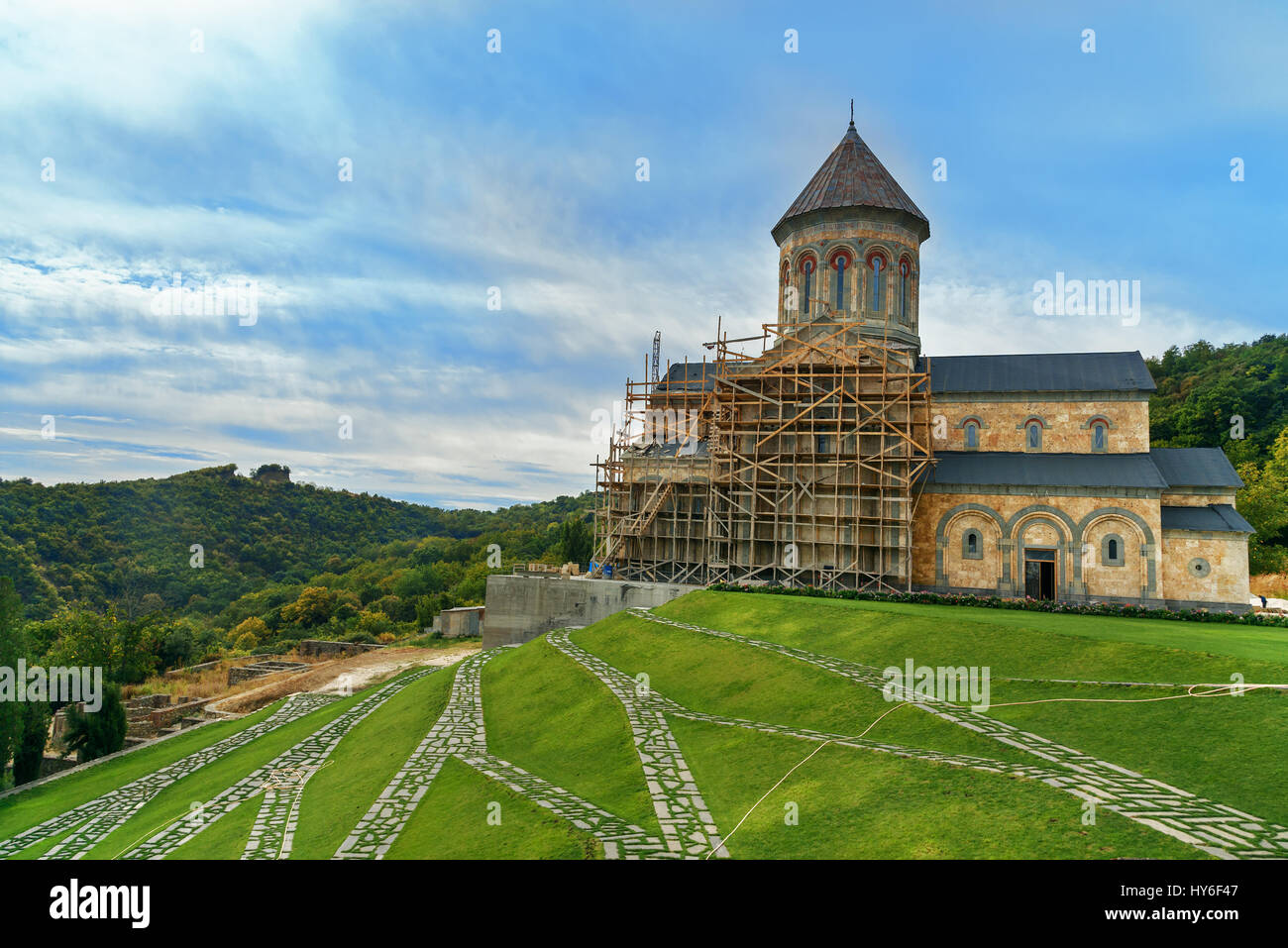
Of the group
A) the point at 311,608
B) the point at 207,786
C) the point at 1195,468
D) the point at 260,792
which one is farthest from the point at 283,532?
the point at 1195,468

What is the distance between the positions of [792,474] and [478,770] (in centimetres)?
2129

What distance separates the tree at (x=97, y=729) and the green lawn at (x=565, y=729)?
12139 millimetres

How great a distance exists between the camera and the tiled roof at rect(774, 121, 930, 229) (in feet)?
111

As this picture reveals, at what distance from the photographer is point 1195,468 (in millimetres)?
28438

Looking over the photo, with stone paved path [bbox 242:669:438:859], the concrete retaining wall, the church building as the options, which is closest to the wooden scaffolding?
the church building

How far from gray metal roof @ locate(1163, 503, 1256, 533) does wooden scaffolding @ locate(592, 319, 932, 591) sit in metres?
9.43

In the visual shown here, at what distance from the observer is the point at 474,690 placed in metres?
18.7

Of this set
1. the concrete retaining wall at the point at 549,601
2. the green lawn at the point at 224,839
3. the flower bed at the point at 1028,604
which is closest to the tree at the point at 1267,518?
the flower bed at the point at 1028,604

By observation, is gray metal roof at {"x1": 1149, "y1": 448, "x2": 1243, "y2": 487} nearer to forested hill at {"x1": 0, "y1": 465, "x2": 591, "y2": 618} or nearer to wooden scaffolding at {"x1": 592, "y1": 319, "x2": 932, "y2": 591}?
wooden scaffolding at {"x1": 592, "y1": 319, "x2": 932, "y2": 591}

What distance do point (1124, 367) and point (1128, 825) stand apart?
95.5ft

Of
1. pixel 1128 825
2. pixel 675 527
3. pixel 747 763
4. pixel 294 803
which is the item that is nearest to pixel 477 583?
pixel 675 527

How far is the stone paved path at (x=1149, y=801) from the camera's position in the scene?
658 centimetres

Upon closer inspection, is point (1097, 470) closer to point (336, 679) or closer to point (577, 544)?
point (336, 679)
